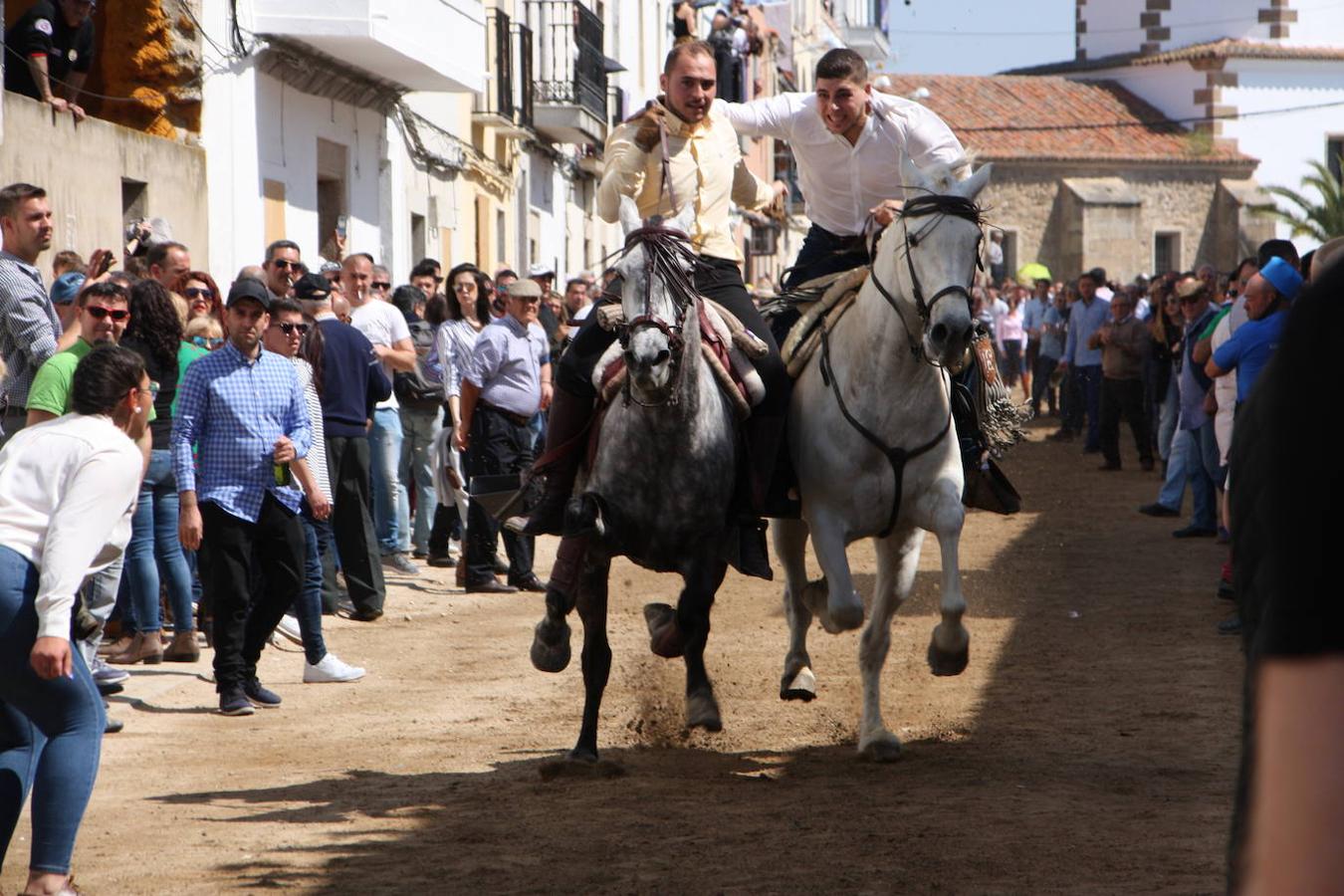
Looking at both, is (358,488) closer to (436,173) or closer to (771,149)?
(436,173)

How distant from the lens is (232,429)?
912cm

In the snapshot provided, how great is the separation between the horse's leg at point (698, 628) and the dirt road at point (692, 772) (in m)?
0.28

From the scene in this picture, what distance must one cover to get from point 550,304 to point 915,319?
36.6ft

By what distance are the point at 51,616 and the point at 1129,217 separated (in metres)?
61.1

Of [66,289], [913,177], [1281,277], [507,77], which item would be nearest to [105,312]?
[66,289]

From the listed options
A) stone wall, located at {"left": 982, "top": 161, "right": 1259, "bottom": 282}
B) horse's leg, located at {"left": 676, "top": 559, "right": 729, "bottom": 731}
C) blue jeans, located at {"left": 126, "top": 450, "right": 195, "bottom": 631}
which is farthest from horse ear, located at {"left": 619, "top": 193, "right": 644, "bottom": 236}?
stone wall, located at {"left": 982, "top": 161, "right": 1259, "bottom": 282}

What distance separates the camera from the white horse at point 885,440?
7.30 meters

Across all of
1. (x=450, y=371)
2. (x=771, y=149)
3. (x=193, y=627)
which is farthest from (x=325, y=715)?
(x=771, y=149)

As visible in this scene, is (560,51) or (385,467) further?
(560,51)

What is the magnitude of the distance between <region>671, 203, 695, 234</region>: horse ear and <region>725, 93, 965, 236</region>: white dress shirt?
0.80 meters

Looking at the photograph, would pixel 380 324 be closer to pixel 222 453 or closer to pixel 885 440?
pixel 222 453

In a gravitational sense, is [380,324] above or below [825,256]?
below

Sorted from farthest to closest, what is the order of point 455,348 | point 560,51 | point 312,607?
point 560,51 → point 455,348 → point 312,607

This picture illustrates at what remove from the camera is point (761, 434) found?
750 centimetres
